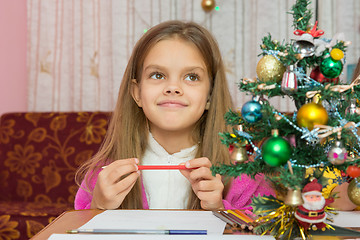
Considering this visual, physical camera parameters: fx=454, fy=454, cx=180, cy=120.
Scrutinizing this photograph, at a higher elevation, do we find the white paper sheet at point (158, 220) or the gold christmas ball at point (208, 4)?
the gold christmas ball at point (208, 4)

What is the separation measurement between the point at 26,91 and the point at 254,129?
222 centimetres

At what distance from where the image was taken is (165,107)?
107 centimetres

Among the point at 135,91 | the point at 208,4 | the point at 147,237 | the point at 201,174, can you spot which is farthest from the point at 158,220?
the point at 208,4

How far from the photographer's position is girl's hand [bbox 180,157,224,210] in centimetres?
90

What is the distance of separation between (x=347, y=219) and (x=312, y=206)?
17 centimetres

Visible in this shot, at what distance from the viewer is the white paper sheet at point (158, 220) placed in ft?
2.15

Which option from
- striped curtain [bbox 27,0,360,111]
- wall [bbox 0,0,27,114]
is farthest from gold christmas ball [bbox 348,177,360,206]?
wall [bbox 0,0,27,114]

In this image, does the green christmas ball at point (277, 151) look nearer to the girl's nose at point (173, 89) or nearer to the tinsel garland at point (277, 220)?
the tinsel garland at point (277, 220)

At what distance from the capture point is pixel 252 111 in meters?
0.59

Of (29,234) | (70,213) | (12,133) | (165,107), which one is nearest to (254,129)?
(70,213)

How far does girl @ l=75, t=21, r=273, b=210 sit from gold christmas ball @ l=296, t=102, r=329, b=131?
1.55 ft

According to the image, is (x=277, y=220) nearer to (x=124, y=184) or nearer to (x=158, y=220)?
(x=158, y=220)

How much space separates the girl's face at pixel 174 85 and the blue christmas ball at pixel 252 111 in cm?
47

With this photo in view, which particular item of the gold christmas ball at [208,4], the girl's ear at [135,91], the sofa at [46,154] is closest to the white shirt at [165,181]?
the girl's ear at [135,91]
